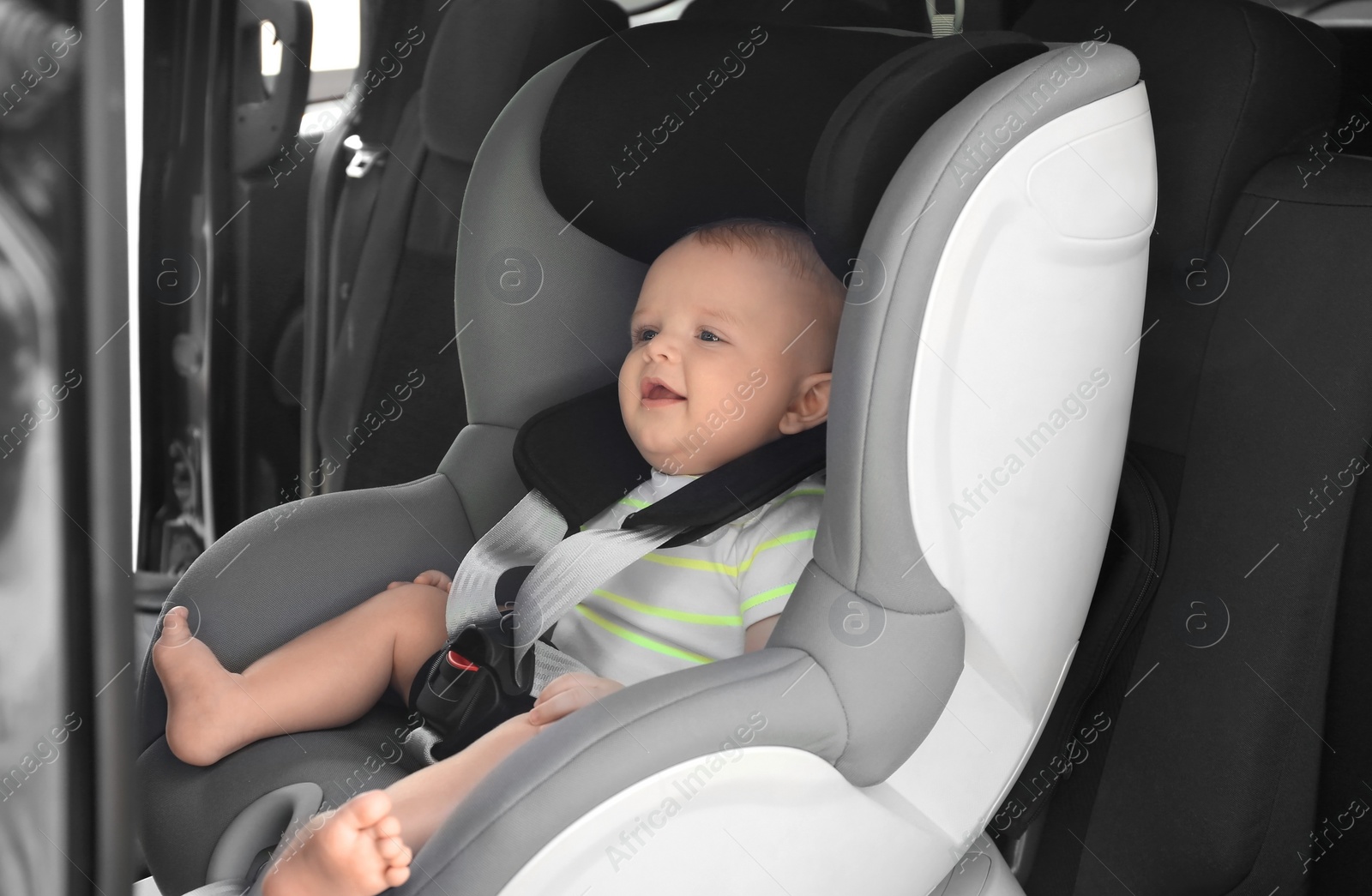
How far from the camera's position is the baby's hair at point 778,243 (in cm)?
107

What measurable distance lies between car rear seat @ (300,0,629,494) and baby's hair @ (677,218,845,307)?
2.10 ft

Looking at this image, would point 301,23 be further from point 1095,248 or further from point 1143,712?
point 1143,712

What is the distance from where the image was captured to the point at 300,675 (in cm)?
102

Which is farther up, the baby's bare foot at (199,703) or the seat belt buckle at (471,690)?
the baby's bare foot at (199,703)

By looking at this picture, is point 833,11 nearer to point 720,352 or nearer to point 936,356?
point 720,352

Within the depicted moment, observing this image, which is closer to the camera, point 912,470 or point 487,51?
point 912,470

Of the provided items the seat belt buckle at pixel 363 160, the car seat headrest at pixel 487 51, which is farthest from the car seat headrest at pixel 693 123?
the seat belt buckle at pixel 363 160

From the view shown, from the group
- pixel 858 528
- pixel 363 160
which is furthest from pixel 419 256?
pixel 858 528

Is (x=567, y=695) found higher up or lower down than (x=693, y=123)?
lower down

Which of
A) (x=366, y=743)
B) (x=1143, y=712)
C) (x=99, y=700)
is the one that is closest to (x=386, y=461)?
(x=366, y=743)

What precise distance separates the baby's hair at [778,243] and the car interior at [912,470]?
0.7 inches

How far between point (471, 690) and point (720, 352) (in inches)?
15.7

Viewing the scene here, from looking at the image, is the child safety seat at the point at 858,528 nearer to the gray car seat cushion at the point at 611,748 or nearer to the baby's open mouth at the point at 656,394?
the gray car seat cushion at the point at 611,748

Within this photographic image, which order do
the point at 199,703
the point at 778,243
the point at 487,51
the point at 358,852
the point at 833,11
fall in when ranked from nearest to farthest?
the point at 358,852 < the point at 199,703 < the point at 778,243 < the point at 833,11 < the point at 487,51
